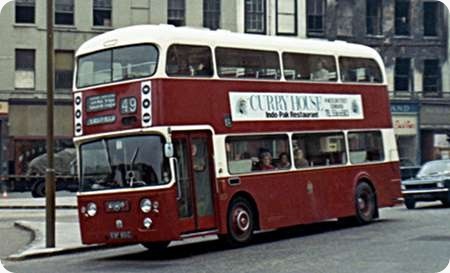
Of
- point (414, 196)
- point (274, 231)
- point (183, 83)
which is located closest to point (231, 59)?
point (183, 83)

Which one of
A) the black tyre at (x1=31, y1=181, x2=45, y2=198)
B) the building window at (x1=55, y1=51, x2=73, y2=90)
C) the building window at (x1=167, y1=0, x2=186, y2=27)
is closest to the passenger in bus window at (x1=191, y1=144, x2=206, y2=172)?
the black tyre at (x1=31, y1=181, x2=45, y2=198)

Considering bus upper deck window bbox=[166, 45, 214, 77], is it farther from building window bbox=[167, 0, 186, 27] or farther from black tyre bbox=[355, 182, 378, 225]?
building window bbox=[167, 0, 186, 27]

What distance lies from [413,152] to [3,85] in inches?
882

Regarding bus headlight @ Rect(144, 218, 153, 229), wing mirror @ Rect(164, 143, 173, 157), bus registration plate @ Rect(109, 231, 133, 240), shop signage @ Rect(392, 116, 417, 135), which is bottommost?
bus registration plate @ Rect(109, 231, 133, 240)

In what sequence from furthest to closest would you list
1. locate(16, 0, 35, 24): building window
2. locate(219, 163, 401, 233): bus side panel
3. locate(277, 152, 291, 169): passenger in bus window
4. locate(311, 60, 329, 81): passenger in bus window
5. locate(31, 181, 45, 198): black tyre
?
locate(16, 0, 35, 24): building window → locate(31, 181, 45, 198): black tyre → locate(311, 60, 329, 81): passenger in bus window → locate(277, 152, 291, 169): passenger in bus window → locate(219, 163, 401, 233): bus side panel

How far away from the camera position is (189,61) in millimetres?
17719

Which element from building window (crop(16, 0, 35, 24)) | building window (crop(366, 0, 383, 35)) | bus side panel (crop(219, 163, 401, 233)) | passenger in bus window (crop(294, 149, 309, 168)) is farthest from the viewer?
building window (crop(366, 0, 383, 35))

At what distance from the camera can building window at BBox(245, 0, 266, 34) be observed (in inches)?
1973

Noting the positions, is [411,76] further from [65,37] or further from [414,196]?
[414,196]

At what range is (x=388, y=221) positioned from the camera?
23.2 metres

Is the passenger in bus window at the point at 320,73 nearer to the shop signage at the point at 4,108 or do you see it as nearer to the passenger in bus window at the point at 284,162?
the passenger in bus window at the point at 284,162

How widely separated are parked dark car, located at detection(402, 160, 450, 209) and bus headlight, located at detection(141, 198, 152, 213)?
14.3 m

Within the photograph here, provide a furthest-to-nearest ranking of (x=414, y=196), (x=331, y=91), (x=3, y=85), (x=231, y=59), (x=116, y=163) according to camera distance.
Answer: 1. (x=3, y=85)
2. (x=414, y=196)
3. (x=331, y=91)
4. (x=231, y=59)
5. (x=116, y=163)

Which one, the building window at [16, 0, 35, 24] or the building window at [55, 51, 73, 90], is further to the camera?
the building window at [55, 51, 73, 90]
